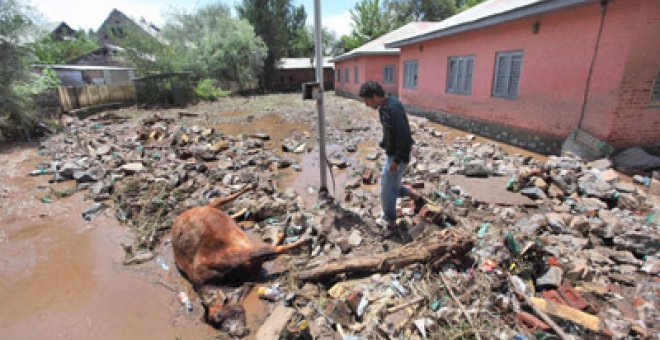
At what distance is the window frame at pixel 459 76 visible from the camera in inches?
384

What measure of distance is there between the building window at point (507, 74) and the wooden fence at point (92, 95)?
53.0ft

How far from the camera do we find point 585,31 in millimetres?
6188

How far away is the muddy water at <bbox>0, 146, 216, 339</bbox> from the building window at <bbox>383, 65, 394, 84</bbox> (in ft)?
51.9

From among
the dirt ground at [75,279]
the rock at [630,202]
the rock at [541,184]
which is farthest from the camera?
the rock at [541,184]

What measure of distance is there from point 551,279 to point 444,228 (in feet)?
3.78

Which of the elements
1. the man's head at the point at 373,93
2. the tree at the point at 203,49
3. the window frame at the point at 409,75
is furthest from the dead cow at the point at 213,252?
the tree at the point at 203,49

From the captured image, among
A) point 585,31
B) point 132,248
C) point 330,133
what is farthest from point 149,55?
point 585,31

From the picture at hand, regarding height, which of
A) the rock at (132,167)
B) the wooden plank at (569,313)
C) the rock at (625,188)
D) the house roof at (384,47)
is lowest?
the wooden plank at (569,313)

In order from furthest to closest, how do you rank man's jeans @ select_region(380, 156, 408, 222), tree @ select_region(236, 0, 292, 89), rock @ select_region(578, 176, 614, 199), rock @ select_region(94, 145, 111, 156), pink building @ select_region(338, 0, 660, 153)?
tree @ select_region(236, 0, 292, 89), rock @ select_region(94, 145, 111, 156), pink building @ select_region(338, 0, 660, 153), rock @ select_region(578, 176, 614, 199), man's jeans @ select_region(380, 156, 408, 222)

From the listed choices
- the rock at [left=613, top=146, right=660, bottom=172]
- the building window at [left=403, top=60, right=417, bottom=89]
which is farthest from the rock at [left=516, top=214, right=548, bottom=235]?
the building window at [left=403, top=60, right=417, bottom=89]

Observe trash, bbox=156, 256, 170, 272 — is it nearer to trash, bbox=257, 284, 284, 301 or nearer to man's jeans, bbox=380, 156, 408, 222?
trash, bbox=257, 284, 284, 301

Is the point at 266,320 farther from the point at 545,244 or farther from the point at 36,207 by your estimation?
the point at 36,207

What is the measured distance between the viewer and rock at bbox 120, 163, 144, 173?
21.1 ft

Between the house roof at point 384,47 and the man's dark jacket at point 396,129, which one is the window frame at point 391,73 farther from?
the man's dark jacket at point 396,129
